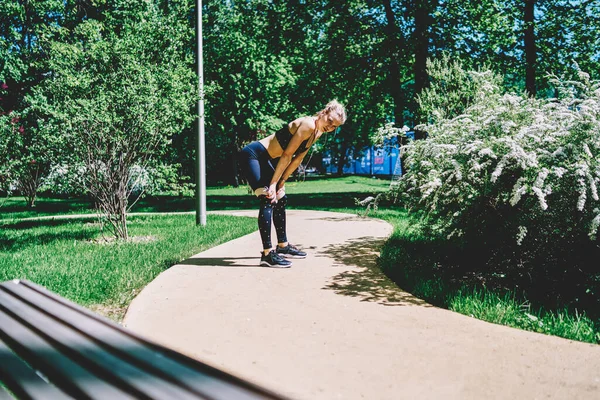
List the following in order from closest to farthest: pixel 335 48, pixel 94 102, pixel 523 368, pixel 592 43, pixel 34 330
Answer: pixel 34 330 → pixel 523 368 → pixel 94 102 → pixel 592 43 → pixel 335 48

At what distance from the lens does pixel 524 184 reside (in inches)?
164

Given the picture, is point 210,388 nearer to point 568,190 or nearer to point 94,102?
point 568,190

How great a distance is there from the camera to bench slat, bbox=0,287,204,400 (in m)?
1.43

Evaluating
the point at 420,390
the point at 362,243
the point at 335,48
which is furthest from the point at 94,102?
the point at 335,48

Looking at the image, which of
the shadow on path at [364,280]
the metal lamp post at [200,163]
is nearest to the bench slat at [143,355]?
the shadow on path at [364,280]

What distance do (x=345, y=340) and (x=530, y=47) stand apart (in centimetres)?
1610

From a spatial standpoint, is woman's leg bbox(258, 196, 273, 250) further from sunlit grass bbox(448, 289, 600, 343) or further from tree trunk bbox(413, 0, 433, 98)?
tree trunk bbox(413, 0, 433, 98)

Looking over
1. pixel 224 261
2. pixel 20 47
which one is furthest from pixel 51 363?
pixel 20 47

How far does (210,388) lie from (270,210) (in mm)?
4399

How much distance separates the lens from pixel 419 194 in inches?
221

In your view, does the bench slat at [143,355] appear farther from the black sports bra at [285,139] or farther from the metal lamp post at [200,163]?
the metal lamp post at [200,163]

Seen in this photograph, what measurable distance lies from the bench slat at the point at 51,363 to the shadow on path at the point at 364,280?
2967 mm

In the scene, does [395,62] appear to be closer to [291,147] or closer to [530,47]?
[530,47]

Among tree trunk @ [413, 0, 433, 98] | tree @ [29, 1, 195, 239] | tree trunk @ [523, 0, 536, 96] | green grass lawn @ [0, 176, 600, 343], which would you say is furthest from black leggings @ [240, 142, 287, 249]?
tree trunk @ [523, 0, 536, 96]
